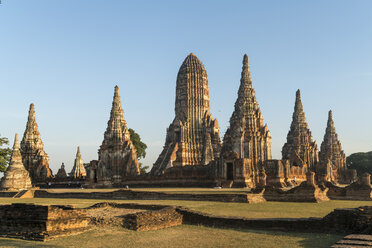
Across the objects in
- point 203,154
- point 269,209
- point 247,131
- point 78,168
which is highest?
point 247,131

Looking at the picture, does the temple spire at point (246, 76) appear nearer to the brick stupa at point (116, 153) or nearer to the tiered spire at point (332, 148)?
the brick stupa at point (116, 153)

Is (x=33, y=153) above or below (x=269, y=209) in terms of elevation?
above

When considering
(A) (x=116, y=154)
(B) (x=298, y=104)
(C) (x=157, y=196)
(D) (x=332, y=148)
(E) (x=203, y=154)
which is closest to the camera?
(C) (x=157, y=196)

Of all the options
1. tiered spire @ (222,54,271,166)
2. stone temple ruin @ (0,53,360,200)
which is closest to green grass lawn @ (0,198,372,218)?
stone temple ruin @ (0,53,360,200)

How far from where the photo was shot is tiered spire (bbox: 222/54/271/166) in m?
40.5

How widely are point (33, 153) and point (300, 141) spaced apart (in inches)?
1442

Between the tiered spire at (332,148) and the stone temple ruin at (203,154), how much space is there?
0.17m

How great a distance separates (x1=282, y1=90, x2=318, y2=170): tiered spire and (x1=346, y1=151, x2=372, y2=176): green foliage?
66.9 ft

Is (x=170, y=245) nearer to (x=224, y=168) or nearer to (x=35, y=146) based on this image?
(x=224, y=168)

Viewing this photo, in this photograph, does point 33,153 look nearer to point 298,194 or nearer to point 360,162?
point 298,194

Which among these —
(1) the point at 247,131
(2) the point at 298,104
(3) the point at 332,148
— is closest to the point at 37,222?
(1) the point at 247,131

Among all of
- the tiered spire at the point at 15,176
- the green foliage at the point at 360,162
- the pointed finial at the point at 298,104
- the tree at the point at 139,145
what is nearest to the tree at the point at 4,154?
the tiered spire at the point at 15,176

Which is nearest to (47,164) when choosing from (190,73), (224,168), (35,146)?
(35,146)

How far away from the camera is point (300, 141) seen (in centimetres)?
5447
